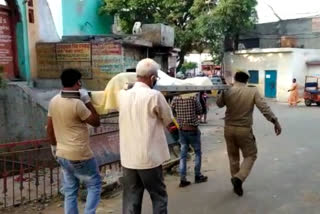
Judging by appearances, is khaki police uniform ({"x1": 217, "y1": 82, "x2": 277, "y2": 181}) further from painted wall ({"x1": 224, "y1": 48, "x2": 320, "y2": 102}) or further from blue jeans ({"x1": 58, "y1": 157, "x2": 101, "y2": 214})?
painted wall ({"x1": 224, "y1": 48, "x2": 320, "y2": 102})

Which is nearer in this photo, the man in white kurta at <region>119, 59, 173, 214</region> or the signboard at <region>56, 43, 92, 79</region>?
the man in white kurta at <region>119, 59, 173, 214</region>

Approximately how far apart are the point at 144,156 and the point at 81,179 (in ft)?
2.71

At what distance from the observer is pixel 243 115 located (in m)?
5.56

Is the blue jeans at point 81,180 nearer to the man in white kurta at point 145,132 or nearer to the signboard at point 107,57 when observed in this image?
the man in white kurta at point 145,132

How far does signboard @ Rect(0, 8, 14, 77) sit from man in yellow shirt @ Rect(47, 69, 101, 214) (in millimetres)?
6904

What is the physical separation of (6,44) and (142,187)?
7880 millimetres

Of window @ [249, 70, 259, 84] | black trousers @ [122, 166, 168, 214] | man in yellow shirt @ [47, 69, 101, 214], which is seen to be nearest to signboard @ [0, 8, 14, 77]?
man in yellow shirt @ [47, 69, 101, 214]

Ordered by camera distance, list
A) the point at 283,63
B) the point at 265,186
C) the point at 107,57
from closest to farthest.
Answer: the point at 265,186
the point at 107,57
the point at 283,63

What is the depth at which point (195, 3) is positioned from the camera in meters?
24.5

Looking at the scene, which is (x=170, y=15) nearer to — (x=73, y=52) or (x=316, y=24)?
(x=316, y=24)

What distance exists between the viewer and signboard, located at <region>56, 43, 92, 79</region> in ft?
37.1

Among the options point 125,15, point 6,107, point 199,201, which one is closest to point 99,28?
point 125,15

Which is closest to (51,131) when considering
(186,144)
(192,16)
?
(186,144)

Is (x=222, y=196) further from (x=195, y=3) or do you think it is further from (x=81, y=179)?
(x=195, y=3)
